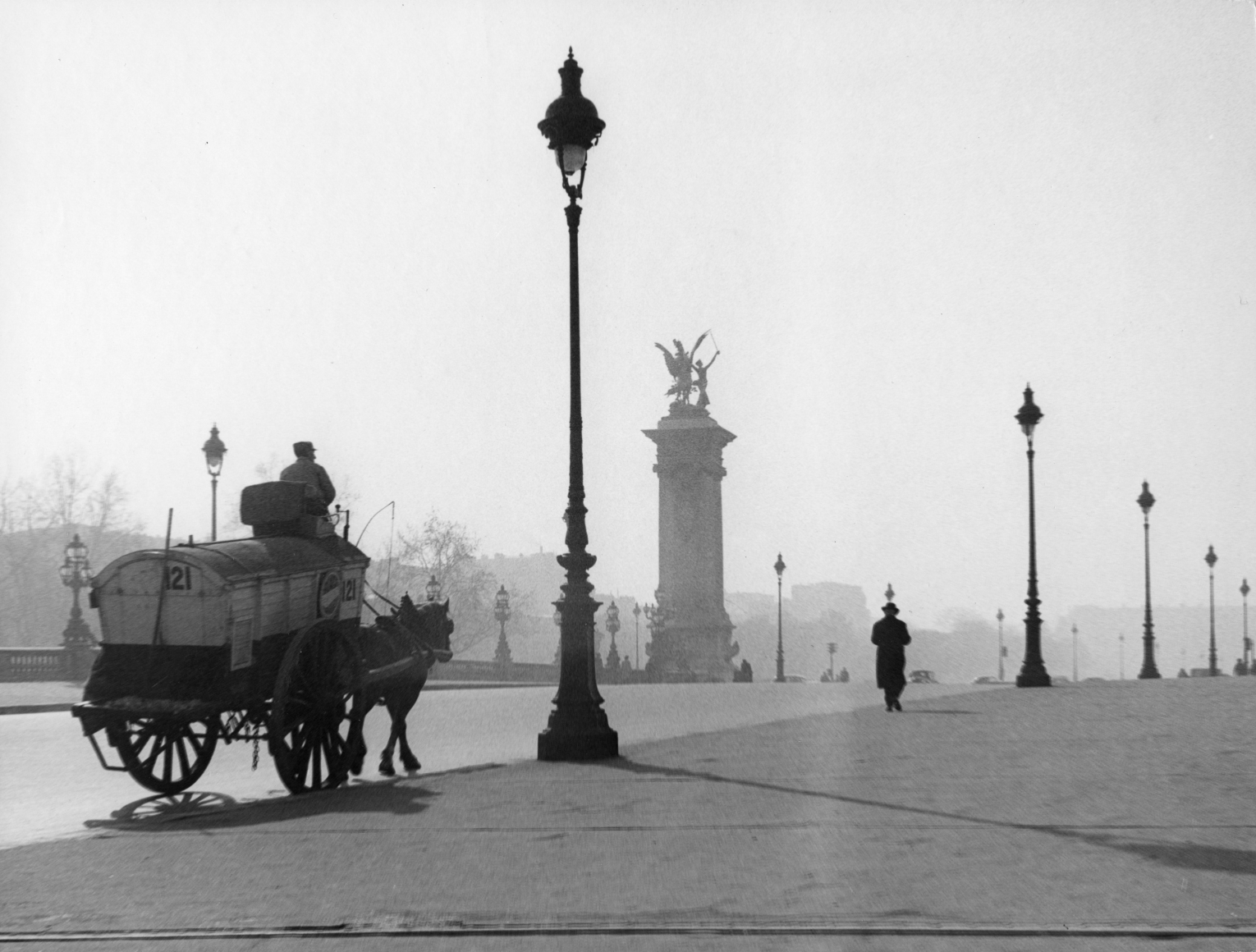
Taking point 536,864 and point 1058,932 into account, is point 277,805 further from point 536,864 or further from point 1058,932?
point 1058,932

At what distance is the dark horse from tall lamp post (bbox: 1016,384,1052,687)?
21454 millimetres

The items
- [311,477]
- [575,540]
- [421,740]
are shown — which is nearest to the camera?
[311,477]

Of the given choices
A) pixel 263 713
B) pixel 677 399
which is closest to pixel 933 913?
pixel 263 713

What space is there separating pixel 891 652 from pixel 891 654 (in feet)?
0.22

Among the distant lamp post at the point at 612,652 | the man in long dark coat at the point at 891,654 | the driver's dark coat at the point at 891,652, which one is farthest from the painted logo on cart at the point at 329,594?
the distant lamp post at the point at 612,652

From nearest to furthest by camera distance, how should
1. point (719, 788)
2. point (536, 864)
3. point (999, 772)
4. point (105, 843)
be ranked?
1. point (536, 864)
2. point (105, 843)
3. point (719, 788)
4. point (999, 772)

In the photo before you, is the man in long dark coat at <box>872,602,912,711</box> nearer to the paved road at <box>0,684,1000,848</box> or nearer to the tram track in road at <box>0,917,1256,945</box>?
the paved road at <box>0,684,1000,848</box>

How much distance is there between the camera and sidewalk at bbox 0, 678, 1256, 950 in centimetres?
596

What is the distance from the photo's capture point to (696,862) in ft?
24.5

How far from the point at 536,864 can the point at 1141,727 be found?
1148 cm

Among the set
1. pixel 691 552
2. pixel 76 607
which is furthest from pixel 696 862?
pixel 691 552

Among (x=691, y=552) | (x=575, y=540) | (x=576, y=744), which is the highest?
(x=691, y=552)

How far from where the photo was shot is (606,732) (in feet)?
46.1

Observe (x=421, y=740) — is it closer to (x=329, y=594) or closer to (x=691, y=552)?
(x=329, y=594)
